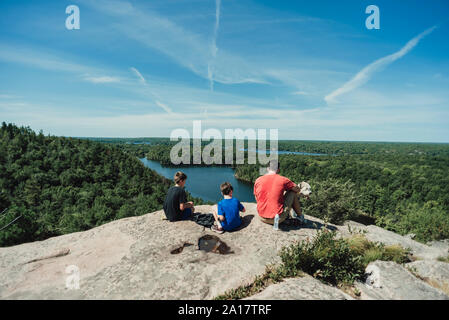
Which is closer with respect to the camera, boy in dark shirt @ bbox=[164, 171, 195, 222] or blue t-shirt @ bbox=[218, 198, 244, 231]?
blue t-shirt @ bbox=[218, 198, 244, 231]

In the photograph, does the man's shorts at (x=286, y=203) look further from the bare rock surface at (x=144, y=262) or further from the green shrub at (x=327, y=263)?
the green shrub at (x=327, y=263)

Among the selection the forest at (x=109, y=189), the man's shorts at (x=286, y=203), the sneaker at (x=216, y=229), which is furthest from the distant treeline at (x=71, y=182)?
the man's shorts at (x=286, y=203)

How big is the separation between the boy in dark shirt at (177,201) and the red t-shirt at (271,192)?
1956 mm

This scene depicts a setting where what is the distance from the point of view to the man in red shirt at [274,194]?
16.6ft

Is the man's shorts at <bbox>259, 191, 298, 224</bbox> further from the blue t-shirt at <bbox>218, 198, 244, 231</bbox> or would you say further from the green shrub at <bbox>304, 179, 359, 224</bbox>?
the green shrub at <bbox>304, 179, 359, 224</bbox>

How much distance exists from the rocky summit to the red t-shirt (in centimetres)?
48

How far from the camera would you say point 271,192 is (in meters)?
5.11

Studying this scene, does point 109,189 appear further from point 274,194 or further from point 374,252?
point 374,252

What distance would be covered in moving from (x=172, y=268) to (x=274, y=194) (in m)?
2.79

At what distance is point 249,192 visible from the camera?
193 feet

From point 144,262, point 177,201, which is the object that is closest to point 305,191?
point 177,201

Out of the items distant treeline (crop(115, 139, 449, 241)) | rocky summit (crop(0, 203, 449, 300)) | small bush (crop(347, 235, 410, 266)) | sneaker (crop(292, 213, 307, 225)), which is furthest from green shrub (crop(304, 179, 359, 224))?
sneaker (crop(292, 213, 307, 225))

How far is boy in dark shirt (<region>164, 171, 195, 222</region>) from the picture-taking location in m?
5.44

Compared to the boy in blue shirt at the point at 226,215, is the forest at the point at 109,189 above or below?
below
